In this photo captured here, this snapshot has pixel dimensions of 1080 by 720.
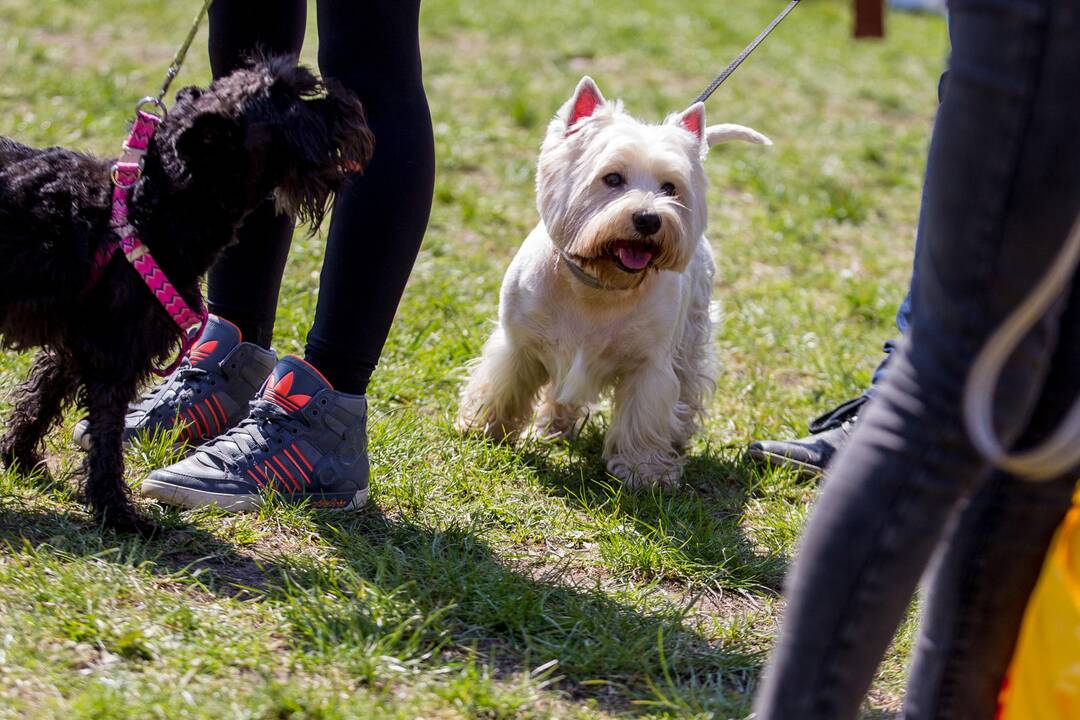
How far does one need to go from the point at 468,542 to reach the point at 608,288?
3.36ft

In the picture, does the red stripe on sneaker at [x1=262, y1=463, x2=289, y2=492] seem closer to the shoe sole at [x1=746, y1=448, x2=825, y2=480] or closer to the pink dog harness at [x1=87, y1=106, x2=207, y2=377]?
the pink dog harness at [x1=87, y1=106, x2=207, y2=377]

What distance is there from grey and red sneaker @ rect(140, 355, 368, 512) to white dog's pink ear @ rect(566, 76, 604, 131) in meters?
1.24

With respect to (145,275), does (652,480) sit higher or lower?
lower

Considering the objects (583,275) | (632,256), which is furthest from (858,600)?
(583,275)

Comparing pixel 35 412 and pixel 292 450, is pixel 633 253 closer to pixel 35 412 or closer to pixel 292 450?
pixel 292 450

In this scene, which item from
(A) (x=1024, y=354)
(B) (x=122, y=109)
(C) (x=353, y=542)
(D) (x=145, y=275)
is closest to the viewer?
(A) (x=1024, y=354)

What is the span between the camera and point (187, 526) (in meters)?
2.59

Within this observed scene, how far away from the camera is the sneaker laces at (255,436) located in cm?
274

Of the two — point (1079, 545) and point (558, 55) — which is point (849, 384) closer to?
point (1079, 545)

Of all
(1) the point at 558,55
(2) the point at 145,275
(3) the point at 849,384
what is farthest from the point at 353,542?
(1) the point at 558,55

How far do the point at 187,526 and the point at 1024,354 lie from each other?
1861mm

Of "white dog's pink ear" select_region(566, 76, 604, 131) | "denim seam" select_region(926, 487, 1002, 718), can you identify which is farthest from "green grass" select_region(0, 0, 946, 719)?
"white dog's pink ear" select_region(566, 76, 604, 131)

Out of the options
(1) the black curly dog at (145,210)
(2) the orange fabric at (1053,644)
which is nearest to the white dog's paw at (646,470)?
(1) the black curly dog at (145,210)

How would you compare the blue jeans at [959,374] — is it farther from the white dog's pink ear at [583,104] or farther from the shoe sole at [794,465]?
the white dog's pink ear at [583,104]
